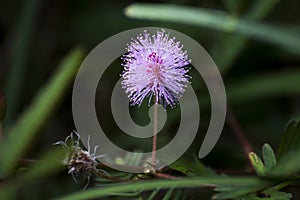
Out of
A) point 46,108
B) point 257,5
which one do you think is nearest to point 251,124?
point 257,5

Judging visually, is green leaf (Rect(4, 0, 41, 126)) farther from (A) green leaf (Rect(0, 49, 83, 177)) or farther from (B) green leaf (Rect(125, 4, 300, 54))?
(A) green leaf (Rect(0, 49, 83, 177))

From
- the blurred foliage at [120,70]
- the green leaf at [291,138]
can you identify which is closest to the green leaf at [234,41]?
the blurred foliage at [120,70]

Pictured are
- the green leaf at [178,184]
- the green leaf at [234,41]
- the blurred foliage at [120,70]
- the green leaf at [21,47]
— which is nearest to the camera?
the green leaf at [178,184]

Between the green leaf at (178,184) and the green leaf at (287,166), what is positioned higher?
the green leaf at (178,184)

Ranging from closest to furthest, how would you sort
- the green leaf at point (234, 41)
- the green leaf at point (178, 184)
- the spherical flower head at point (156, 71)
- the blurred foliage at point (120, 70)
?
the green leaf at point (178, 184) < the spherical flower head at point (156, 71) < the blurred foliage at point (120, 70) < the green leaf at point (234, 41)

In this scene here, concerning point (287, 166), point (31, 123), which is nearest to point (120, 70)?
point (31, 123)

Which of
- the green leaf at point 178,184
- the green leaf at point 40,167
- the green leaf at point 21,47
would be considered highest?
the green leaf at point 21,47

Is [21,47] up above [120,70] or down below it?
above

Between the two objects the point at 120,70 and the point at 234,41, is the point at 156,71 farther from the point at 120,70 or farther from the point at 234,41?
the point at 120,70

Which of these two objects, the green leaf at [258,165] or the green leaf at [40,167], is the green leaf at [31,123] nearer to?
the green leaf at [40,167]
